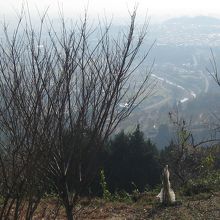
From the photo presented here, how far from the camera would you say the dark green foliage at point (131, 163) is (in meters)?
17.8

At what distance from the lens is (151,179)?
18.3 m

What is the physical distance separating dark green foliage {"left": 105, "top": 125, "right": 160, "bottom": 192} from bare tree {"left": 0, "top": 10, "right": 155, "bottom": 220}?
43.3 ft

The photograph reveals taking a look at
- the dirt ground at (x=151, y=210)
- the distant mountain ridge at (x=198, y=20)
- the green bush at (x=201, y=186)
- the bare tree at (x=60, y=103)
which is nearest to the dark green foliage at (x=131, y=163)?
the green bush at (x=201, y=186)

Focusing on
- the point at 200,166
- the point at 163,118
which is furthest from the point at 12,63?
the point at 163,118

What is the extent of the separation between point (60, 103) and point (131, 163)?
48.1 ft

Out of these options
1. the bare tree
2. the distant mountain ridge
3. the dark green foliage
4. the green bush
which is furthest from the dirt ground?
the distant mountain ridge

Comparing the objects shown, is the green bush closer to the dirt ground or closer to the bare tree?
the dirt ground

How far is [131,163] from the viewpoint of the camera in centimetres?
1831

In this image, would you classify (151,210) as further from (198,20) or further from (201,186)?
(198,20)

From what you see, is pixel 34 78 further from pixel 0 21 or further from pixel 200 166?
pixel 200 166

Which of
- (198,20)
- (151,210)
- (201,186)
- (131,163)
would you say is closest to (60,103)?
(151,210)

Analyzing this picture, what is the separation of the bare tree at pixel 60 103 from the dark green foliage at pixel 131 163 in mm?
13187

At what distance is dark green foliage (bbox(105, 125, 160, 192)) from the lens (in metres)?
17.8

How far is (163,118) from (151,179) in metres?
60.2
